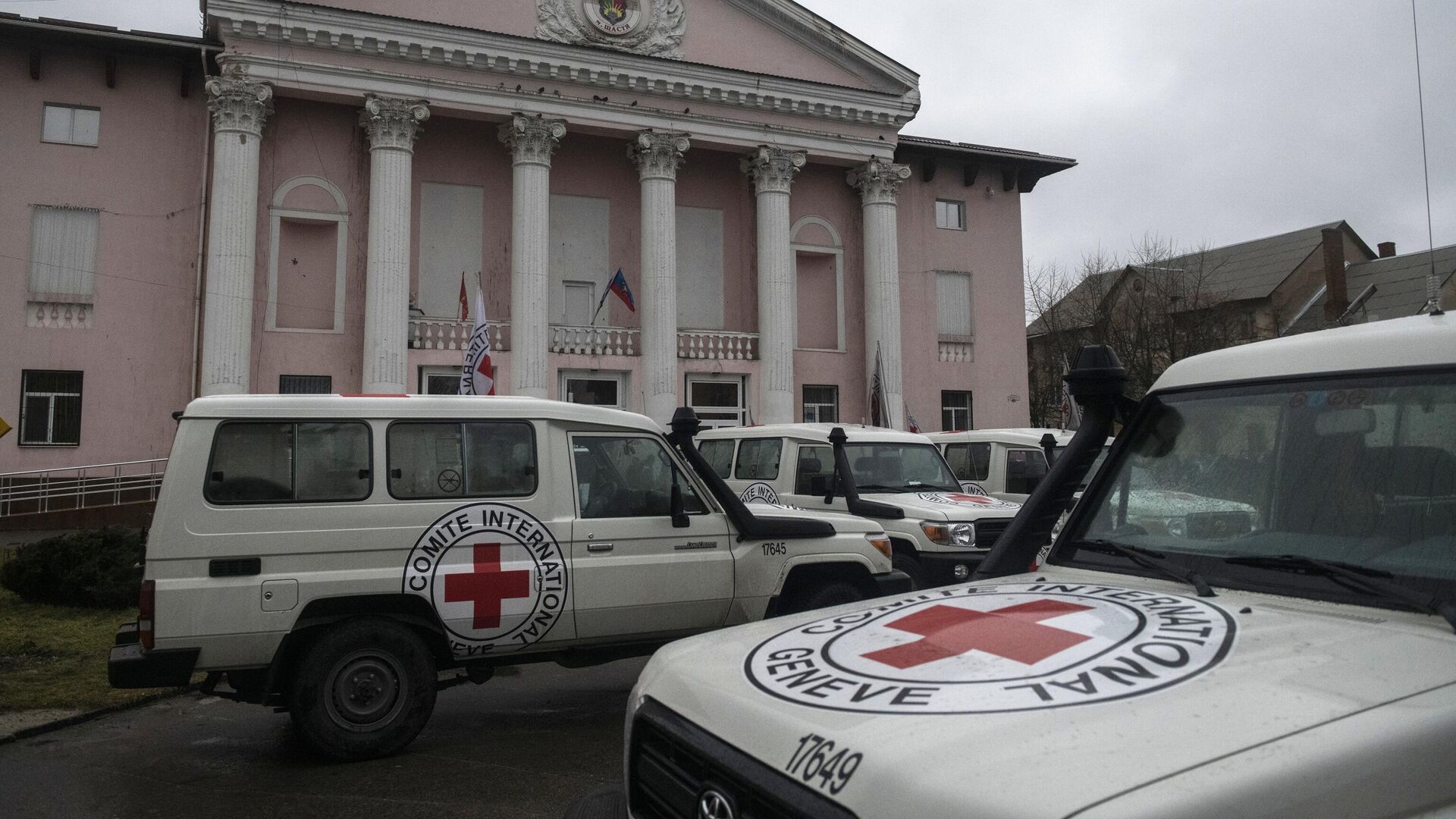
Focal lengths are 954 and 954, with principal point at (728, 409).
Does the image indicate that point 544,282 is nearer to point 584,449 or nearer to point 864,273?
point 864,273

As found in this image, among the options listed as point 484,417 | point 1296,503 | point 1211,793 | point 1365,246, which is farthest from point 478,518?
point 1365,246

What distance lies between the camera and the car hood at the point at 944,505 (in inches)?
372

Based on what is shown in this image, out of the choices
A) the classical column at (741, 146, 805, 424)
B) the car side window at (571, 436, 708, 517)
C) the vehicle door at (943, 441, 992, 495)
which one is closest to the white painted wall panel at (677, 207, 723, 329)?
the classical column at (741, 146, 805, 424)

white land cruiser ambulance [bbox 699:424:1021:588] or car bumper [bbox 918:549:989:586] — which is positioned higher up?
white land cruiser ambulance [bbox 699:424:1021:588]

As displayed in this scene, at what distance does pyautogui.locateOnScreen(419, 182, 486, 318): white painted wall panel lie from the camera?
24625 mm

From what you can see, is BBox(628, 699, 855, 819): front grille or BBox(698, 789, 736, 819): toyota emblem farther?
BBox(698, 789, 736, 819): toyota emblem

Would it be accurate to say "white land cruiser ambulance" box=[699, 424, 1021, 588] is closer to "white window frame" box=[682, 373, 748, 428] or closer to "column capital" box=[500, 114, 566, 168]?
"white window frame" box=[682, 373, 748, 428]

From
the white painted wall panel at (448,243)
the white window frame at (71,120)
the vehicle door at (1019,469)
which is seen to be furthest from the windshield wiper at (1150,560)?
the white window frame at (71,120)

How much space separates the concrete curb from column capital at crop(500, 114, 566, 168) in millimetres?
17891

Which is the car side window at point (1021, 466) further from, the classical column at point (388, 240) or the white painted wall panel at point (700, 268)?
the white painted wall panel at point (700, 268)

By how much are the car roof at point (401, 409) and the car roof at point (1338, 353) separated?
397 centimetres

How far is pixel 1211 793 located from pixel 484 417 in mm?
5165

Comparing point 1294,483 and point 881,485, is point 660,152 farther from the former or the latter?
point 1294,483

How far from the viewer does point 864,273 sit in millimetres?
28031
